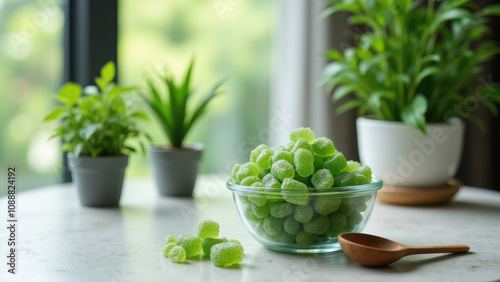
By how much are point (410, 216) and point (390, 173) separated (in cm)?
16

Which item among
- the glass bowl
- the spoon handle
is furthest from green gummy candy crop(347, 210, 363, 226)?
the spoon handle

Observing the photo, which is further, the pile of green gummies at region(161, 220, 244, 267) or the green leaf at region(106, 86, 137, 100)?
the green leaf at region(106, 86, 137, 100)

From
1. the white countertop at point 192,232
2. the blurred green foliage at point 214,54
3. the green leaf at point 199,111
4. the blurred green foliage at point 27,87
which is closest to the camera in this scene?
the white countertop at point 192,232

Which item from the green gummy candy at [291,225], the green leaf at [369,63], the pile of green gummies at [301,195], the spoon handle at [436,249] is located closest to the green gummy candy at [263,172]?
the pile of green gummies at [301,195]

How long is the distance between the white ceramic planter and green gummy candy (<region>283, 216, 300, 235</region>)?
2.02ft

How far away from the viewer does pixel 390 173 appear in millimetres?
1474

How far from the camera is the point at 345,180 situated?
3.12ft

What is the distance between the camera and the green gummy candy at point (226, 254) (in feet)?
2.92

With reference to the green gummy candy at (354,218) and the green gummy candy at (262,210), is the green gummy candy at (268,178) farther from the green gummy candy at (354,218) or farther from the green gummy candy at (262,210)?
the green gummy candy at (354,218)

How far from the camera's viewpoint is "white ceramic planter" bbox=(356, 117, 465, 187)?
1.43 metres

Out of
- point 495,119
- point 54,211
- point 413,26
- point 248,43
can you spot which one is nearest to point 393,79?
point 413,26

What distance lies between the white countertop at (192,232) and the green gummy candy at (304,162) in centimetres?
15

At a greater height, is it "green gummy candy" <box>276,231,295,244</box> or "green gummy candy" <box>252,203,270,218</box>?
"green gummy candy" <box>252,203,270,218</box>

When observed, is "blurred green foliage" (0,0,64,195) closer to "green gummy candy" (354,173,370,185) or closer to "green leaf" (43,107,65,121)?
"green leaf" (43,107,65,121)
